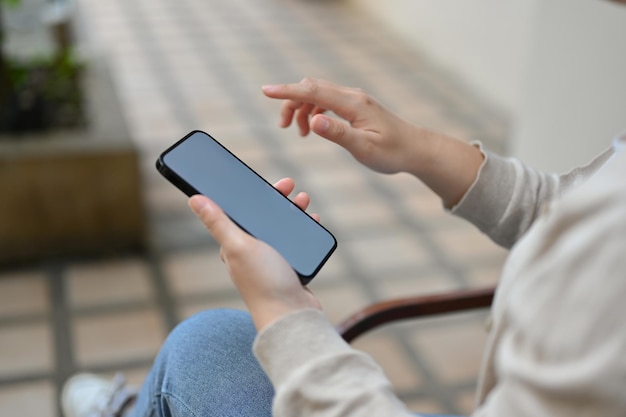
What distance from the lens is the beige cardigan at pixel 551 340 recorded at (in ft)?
1.93

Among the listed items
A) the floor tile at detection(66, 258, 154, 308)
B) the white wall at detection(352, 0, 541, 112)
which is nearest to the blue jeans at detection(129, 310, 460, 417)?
the floor tile at detection(66, 258, 154, 308)

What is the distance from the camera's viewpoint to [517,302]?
65cm

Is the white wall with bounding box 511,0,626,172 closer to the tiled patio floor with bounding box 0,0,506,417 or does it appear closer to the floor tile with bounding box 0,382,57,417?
the tiled patio floor with bounding box 0,0,506,417

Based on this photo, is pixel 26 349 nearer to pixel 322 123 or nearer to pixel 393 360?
pixel 393 360

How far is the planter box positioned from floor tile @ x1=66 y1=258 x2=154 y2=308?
7 cm

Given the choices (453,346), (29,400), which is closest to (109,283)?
(29,400)

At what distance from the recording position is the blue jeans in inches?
37.4

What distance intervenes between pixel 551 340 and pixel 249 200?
420mm

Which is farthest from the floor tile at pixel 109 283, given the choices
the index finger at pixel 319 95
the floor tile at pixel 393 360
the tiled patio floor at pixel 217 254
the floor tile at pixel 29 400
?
the index finger at pixel 319 95

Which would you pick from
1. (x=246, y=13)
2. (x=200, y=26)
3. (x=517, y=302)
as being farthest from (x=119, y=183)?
(x=246, y=13)

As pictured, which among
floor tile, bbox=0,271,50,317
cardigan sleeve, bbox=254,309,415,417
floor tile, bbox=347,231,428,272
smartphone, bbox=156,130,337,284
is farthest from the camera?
floor tile, bbox=347,231,428,272

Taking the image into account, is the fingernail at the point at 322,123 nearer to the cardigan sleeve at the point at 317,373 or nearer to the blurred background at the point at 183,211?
the cardigan sleeve at the point at 317,373

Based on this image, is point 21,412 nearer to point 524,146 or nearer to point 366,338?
point 366,338

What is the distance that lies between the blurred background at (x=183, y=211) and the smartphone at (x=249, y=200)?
100 cm
